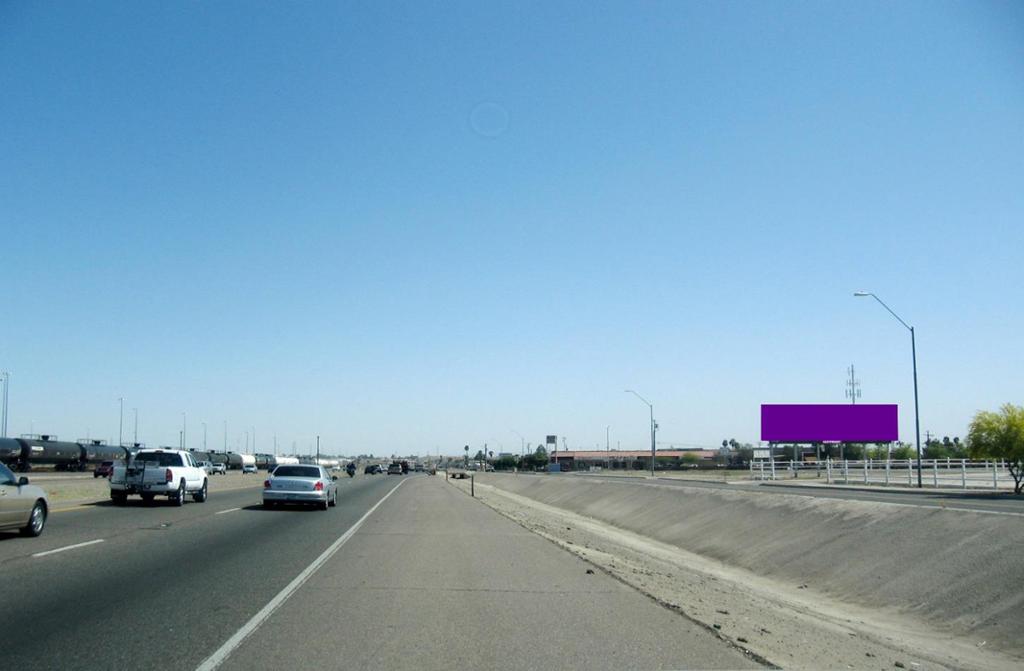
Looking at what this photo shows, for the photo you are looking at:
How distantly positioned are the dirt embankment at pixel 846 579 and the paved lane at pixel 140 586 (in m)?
6.03

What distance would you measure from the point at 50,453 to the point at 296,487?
56.7m

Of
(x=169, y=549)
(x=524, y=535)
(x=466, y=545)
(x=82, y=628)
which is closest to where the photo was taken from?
(x=82, y=628)

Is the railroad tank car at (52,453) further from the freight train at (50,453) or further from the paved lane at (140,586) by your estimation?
the paved lane at (140,586)

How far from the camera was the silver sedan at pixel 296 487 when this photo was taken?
31.1 m

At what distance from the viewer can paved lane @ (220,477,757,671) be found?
341 inches

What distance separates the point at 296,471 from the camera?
32.3m

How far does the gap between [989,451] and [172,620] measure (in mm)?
41268

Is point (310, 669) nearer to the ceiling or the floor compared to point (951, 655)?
nearer to the ceiling

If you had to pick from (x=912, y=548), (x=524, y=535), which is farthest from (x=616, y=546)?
(x=912, y=548)

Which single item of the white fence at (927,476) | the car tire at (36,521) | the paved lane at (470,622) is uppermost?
the car tire at (36,521)

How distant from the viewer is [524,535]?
77.5 feet

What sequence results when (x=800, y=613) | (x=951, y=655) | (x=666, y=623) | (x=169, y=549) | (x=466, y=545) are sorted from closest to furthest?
(x=666, y=623)
(x=951, y=655)
(x=800, y=613)
(x=169, y=549)
(x=466, y=545)

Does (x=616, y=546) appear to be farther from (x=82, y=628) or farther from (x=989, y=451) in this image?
(x=989, y=451)

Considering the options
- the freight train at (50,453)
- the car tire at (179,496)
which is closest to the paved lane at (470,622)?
the car tire at (179,496)
